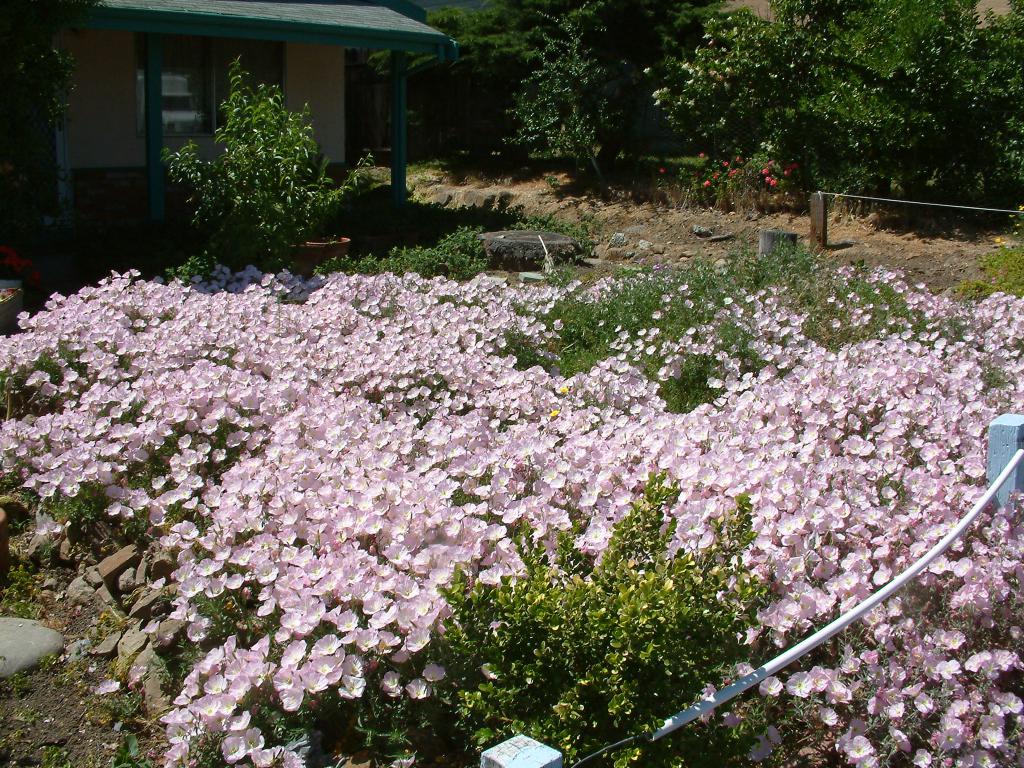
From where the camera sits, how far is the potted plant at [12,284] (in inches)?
280

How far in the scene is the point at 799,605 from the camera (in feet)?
10.2

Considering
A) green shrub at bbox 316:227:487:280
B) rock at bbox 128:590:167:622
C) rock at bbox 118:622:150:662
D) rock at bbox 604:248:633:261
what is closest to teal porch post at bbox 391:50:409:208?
rock at bbox 604:248:633:261

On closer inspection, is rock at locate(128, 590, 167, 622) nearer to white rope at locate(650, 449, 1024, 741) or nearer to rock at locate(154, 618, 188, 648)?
rock at locate(154, 618, 188, 648)

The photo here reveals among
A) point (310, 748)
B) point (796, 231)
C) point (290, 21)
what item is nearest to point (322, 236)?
point (290, 21)

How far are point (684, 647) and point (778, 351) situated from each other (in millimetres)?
3460

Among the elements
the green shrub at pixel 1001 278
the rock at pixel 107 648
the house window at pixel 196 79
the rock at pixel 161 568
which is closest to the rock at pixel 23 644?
the rock at pixel 107 648

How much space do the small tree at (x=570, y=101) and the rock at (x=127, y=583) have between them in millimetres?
13720

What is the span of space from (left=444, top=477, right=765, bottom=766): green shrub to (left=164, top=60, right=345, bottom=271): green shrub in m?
6.26

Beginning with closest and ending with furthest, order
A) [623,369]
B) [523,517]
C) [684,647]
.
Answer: [684,647] → [523,517] → [623,369]

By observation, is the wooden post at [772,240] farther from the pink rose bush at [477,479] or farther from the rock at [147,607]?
the rock at [147,607]

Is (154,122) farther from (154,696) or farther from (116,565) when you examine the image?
(154,696)

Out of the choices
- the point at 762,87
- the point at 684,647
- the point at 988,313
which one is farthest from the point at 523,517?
the point at 762,87

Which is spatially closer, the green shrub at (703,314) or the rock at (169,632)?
the rock at (169,632)

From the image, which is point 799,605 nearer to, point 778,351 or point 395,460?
point 395,460
